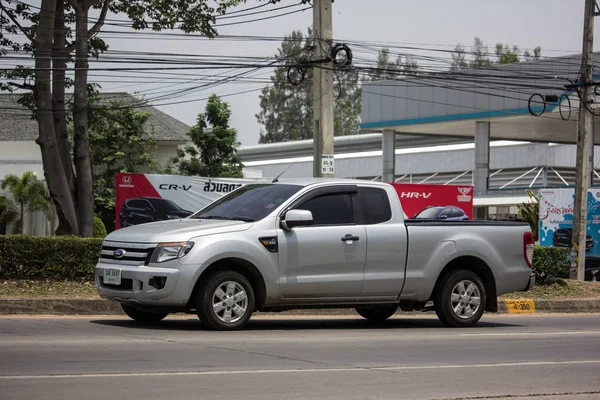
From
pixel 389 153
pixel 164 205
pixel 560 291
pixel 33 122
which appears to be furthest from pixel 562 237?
pixel 33 122

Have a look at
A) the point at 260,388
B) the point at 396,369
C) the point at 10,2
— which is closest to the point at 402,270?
the point at 396,369

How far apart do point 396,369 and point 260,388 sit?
1803 mm

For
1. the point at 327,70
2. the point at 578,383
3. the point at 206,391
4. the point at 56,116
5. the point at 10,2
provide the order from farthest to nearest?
the point at 10,2, the point at 56,116, the point at 327,70, the point at 578,383, the point at 206,391

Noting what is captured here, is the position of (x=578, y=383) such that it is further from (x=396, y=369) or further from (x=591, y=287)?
(x=591, y=287)

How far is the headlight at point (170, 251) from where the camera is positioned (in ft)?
36.5

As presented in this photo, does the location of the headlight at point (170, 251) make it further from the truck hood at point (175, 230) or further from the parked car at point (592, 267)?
the parked car at point (592, 267)

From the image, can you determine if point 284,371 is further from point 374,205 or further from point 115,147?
point 115,147

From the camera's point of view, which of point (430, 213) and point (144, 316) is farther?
point (430, 213)

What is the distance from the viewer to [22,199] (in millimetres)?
37312

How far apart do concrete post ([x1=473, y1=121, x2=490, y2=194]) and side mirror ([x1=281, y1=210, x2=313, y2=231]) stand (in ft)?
110

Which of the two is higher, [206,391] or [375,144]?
[375,144]

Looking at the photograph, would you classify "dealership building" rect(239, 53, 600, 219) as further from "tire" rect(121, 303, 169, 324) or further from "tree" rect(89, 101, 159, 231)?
"tire" rect(121, 303, 169, 324)

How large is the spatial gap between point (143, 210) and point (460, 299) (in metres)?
8.04

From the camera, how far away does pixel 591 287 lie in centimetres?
2025
